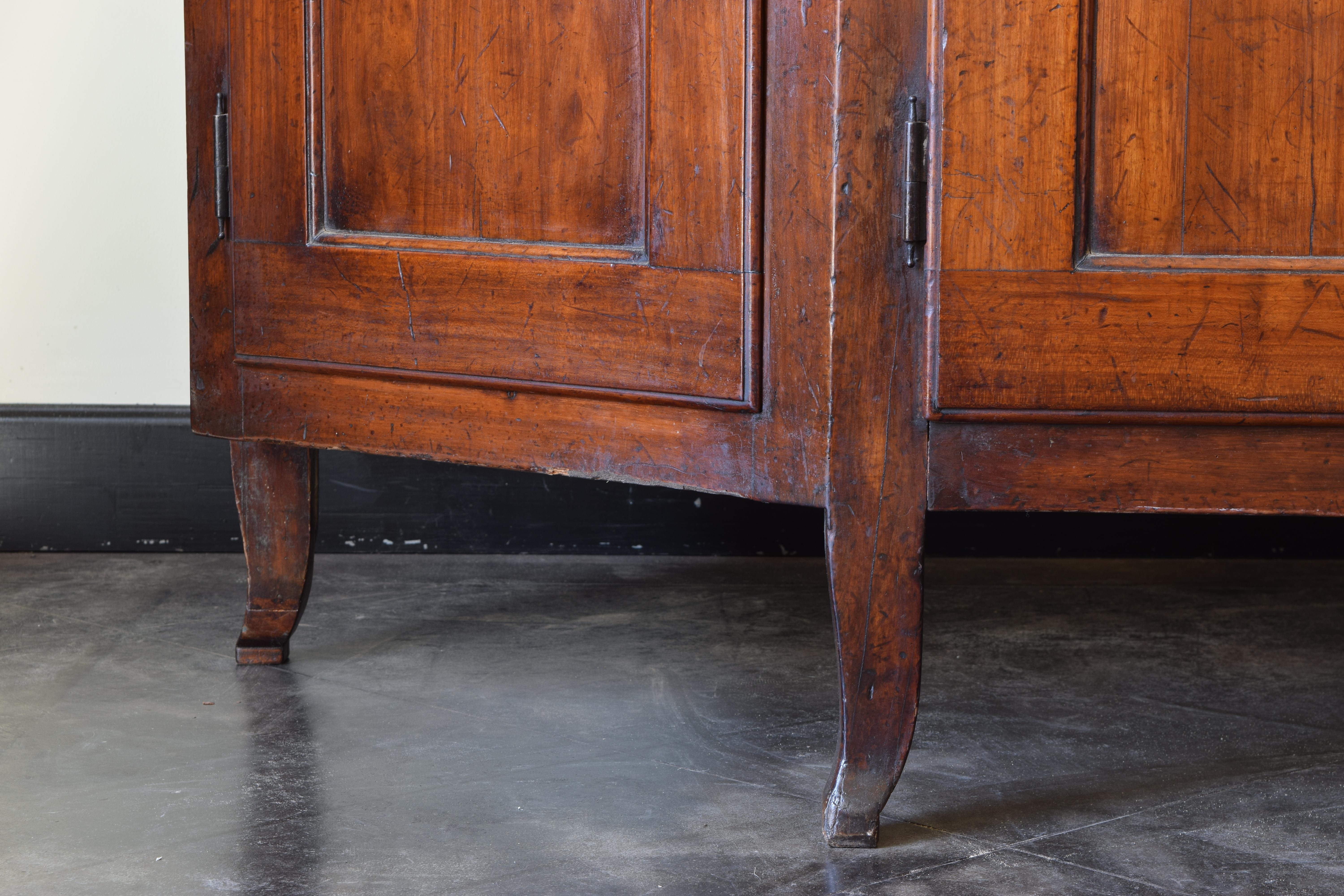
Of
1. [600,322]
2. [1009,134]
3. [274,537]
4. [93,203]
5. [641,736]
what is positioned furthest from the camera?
[93,203]

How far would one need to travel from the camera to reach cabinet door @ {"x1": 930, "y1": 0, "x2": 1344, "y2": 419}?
3.42ft

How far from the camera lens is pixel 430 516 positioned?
2176 mm

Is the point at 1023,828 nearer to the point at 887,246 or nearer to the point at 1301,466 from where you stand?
the point at 1301,466

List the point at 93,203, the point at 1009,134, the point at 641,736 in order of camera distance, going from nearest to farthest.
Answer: the point at 1009,134 → the point at 641,736 → the point at 93,203

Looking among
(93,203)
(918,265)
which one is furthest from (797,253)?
(93,203)

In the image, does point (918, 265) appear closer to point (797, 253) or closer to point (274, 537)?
point (797, 253)

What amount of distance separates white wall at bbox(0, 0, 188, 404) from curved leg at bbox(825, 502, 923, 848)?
55.3 inches

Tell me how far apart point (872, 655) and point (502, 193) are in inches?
21.0

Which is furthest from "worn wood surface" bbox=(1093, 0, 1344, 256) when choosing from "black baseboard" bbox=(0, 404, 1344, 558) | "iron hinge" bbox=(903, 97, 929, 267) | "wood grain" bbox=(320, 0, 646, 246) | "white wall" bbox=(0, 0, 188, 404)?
"white wall" bbox=(0, 0, 188, 404)

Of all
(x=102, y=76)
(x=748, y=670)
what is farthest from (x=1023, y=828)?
(x=102, y=76)

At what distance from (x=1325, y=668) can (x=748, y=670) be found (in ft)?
2.27

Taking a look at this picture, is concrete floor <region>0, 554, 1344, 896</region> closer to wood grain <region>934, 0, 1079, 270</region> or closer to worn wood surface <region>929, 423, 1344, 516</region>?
worn wood surface <region>929, 423, 1344, 516</region>

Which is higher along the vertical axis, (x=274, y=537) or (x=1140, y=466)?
(x=1140, y=466)

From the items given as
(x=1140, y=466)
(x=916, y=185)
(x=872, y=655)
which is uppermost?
(x=916, y=185)
